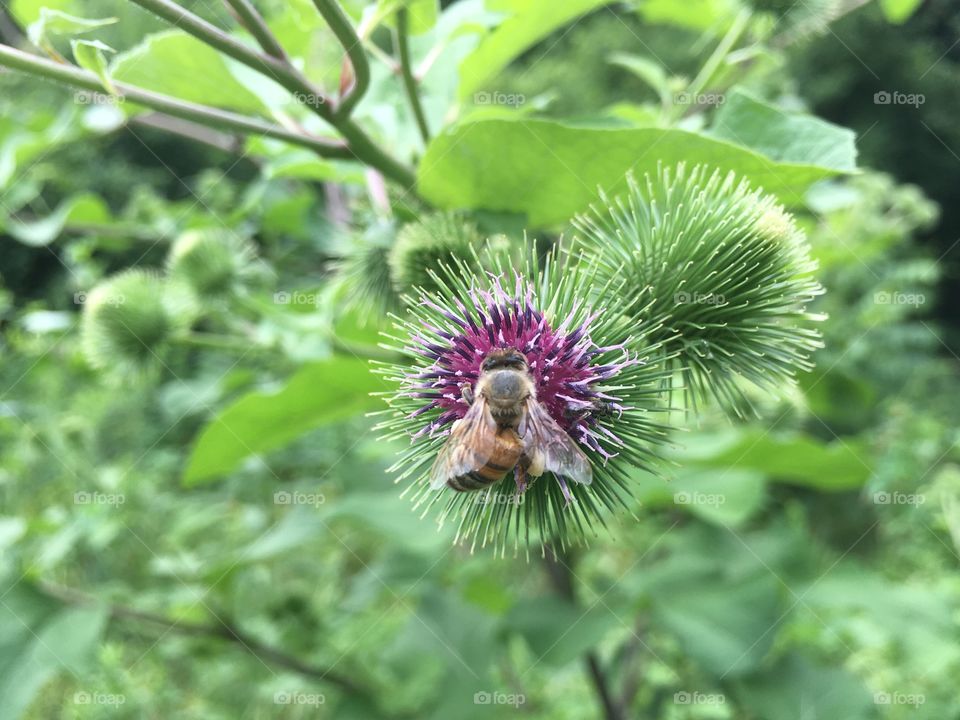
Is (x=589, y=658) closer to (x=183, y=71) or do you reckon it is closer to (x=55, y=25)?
(x=183, y=71)

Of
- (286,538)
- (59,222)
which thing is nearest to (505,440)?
(286,538)

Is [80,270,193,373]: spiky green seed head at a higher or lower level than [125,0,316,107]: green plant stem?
lower

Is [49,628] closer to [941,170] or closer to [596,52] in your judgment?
[596,52]

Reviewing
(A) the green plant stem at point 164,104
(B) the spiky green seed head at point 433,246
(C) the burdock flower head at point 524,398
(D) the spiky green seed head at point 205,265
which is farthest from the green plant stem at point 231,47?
(D) the spiky green seed head at point 205,265

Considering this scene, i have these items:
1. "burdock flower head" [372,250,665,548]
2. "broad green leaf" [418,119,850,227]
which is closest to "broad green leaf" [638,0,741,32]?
"broad green leaf" [418,119,850,227]

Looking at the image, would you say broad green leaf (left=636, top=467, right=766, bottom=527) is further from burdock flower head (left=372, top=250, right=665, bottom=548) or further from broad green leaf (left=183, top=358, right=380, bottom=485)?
burdock flower head (left=372, top=250, right=665, bottom=548)

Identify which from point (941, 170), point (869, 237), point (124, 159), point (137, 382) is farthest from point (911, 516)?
point (124, 159)
